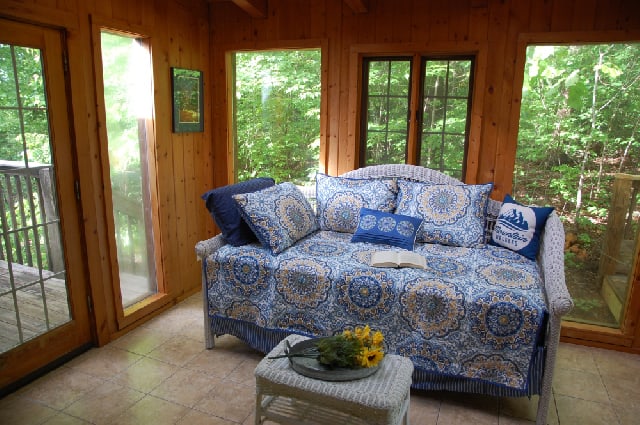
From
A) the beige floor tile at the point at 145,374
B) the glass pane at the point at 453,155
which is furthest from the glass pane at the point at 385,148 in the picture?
the beige floor tile at the point at 145,374

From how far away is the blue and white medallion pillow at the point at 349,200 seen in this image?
3131 millimetres

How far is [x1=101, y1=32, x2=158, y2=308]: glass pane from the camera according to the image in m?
2.97

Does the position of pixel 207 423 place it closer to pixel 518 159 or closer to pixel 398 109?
pixel 398 109

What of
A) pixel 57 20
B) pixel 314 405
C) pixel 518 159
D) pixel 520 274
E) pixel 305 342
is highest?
pixel 57 20

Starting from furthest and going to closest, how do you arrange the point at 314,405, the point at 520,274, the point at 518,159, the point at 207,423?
the point at 518,159, the point at 520,274, the point at 207,423, the point at 314,405

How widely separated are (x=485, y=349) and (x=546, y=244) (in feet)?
2.50

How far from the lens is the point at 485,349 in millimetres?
2188

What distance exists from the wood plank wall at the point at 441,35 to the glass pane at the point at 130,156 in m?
0.79

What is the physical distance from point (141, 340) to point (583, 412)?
104 inches

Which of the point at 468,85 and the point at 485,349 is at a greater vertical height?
the point at 468,85

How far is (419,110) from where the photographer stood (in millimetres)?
3340

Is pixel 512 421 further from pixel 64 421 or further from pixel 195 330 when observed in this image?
pixel 64 421

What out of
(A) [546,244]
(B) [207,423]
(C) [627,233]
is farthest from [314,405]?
(C) [627,233]

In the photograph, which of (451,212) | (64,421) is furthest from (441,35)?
(64,421)
